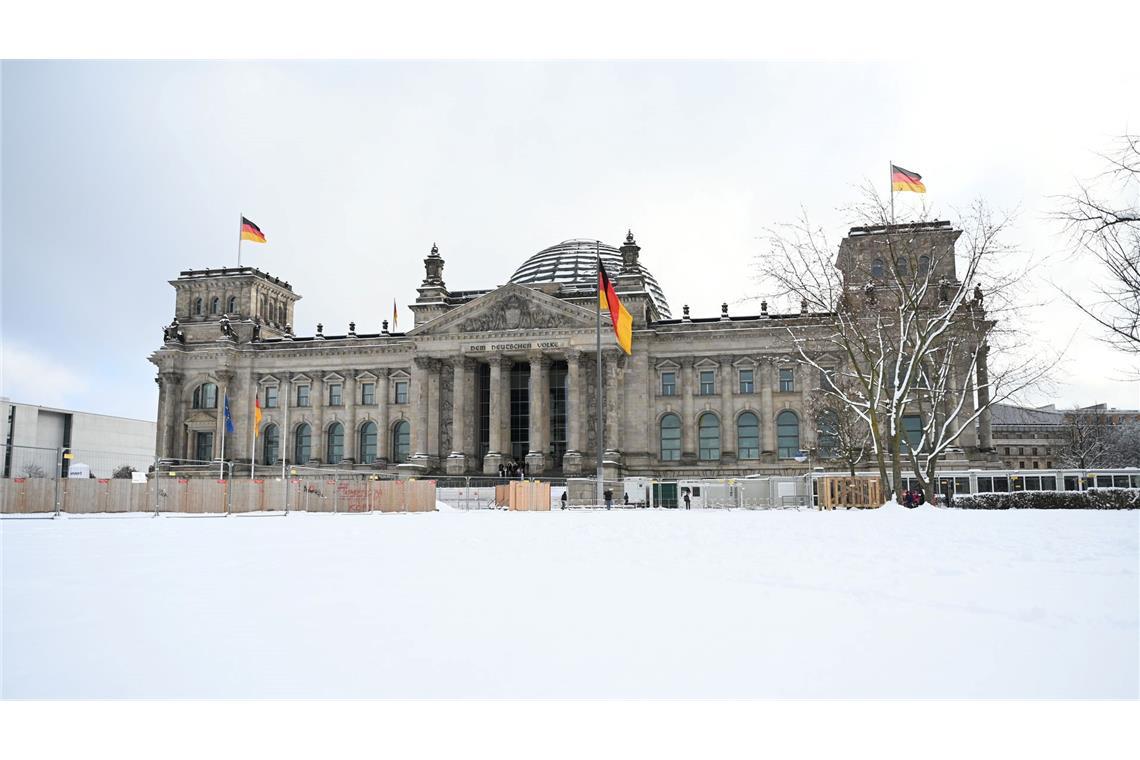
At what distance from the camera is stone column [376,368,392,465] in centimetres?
6712

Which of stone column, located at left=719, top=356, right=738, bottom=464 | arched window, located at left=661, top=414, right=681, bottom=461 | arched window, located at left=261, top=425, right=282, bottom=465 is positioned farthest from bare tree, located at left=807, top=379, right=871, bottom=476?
arched window, located at left=261, top=425, right=282, bottom=465

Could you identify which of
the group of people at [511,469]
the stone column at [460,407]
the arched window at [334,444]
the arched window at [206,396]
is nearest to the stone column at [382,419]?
the arched window at [334,444]

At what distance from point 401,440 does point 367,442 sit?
3.35 meters

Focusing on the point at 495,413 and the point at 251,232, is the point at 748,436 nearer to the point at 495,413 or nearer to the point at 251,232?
A: the point at 495,413

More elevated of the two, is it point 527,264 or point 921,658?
point 527,264

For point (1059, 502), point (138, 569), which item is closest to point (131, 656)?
point (138, 569)

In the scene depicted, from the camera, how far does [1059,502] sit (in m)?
29.9

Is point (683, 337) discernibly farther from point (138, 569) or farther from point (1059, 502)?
point (138, 569)

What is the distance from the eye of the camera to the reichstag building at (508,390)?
60281 millimetres

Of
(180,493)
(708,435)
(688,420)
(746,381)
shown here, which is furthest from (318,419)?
(180,493)

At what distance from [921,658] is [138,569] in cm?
947

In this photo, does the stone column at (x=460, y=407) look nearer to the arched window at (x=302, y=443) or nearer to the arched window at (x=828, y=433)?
the arched window at (x=302, y=443)

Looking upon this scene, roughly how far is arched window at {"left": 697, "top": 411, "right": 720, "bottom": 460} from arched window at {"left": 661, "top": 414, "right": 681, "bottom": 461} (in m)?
1.58

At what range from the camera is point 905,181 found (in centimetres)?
4381
